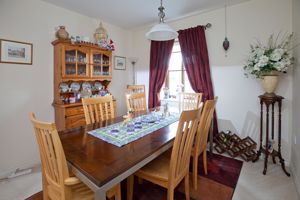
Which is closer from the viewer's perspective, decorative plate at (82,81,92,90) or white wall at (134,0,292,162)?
white wall at (134,0,292,162)

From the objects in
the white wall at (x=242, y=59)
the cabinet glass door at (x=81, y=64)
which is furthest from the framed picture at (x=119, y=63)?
the white wall at (x=242, y=59)

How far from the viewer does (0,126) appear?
222cm

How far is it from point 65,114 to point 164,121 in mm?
1563

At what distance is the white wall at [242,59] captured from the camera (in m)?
2.40

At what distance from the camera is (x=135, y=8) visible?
2828 mm

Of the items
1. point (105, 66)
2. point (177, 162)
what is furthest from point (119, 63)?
point (177, 162)

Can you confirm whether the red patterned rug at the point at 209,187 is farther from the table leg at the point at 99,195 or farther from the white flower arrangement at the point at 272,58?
the white flower arrangement at the point at 272,58

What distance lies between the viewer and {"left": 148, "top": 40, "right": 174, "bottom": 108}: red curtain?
11.3 feet

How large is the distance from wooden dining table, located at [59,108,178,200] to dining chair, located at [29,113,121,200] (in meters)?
0.07

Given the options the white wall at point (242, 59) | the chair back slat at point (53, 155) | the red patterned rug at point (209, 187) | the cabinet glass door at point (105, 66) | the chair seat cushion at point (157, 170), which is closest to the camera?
the chair back slat at point (53, 155)

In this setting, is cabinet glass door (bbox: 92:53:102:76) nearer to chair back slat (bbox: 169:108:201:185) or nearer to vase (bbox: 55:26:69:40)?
vase (bbox: 55:26:69:40)

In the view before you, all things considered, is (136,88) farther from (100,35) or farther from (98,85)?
(100,35)

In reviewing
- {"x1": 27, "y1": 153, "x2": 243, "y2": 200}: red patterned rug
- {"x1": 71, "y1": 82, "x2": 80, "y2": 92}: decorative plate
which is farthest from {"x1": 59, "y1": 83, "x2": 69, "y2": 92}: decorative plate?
{"x1": 27, "y1": 153, "x2": 243, "y2": 200}: red patterned rug

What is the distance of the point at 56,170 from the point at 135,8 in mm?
2693
